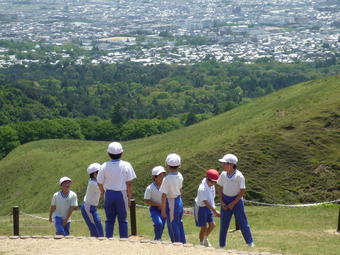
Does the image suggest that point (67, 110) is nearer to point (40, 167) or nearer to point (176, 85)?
point (176, 85)

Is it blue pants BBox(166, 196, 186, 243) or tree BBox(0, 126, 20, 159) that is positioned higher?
blue pants BBox(166, 196, 186, 243)

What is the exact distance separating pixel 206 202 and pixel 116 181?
171 cm

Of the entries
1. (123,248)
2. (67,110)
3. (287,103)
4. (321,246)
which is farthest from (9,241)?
(67,110)

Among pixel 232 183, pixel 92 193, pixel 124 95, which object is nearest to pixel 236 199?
pixel 232 183

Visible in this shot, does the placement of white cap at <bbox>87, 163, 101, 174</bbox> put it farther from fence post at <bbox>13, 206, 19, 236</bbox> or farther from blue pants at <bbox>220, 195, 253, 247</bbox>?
fence post at <bbox>13, 206, 19, 236</bbox>

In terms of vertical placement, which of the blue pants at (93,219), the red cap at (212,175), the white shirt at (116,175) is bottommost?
the blue pants at (93,219)

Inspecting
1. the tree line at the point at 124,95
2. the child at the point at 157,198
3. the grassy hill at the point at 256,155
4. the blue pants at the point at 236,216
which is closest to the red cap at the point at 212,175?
the blue pants at the point at 236,216

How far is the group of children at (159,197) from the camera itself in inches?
546

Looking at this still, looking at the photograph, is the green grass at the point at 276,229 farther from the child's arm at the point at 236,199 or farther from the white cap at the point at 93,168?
the white cap at the point at 93,168

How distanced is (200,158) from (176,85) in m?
133

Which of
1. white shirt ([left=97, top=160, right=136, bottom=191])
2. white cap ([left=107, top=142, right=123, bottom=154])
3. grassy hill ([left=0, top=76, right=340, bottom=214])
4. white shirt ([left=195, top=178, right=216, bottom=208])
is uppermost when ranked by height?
white cap ([left=107, top=142, right=123, bottom=154])

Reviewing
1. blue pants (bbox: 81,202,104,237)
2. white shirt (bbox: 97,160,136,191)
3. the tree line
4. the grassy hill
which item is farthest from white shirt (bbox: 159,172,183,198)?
the tree line

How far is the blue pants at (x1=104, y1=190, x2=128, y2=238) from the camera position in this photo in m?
14.0

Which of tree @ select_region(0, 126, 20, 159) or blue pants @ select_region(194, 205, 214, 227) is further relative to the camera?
tree @ select_region(0, 126, 20, 159)
